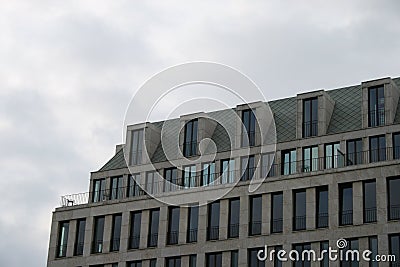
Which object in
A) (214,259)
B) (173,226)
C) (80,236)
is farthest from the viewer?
(80,236)

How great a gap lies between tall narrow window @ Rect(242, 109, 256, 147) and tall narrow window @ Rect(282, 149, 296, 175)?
3.37m

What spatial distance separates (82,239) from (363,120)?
26.5 m

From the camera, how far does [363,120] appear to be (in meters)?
78.7

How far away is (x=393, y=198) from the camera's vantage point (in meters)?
72.3

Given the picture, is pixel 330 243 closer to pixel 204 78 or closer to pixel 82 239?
pixel 204 78

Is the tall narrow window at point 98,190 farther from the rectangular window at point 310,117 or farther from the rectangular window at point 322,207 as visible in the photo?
the rectangular window at point 322,207

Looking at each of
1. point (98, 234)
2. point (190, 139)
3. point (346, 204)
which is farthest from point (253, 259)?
point (98, 234)

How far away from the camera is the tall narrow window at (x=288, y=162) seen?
79875 mm

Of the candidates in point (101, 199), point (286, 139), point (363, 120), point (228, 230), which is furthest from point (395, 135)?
point (101, 199)

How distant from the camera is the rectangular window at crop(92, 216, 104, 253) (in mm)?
85131

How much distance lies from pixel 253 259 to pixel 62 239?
1977cm

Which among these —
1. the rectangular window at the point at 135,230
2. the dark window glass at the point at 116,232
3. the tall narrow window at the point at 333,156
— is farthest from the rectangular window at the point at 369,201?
the dark window glass at the point at 116,232

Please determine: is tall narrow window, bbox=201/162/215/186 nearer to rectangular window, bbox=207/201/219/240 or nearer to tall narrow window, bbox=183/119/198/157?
tall narrow window, bbox=183/119/198/157

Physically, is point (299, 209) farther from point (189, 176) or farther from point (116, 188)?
point (116, 188)
